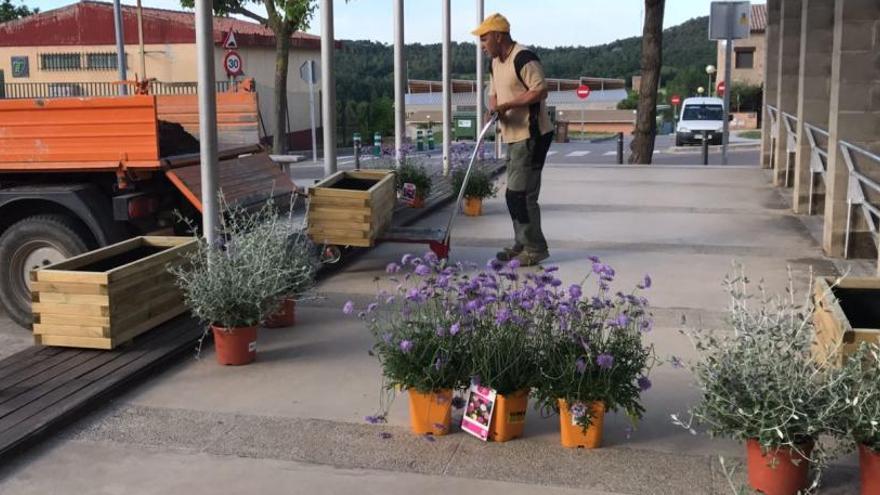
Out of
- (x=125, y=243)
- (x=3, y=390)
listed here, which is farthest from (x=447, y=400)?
(x=125, y=243)

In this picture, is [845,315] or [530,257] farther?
[530,257]

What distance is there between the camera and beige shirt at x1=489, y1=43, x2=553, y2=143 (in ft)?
27.3

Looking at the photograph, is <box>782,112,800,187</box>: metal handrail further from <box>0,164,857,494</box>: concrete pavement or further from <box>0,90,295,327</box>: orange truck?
<box>0,90,295,327</box>: orange truck

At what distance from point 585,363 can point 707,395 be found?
0.55 m

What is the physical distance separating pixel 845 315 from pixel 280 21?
2324 centimetres

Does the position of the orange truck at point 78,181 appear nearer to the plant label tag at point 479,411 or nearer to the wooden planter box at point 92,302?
the wooden planter box at point 92,302

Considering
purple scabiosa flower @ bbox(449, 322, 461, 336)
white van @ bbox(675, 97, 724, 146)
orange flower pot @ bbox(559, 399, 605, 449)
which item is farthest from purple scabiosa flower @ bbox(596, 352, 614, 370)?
white van @ bbox(675, 97, 724, 146)

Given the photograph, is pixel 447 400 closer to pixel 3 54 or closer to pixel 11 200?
pixel 11 200

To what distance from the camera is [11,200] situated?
24.2 ft

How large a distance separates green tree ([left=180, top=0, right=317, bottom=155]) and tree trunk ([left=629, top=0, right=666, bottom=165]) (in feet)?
27.2

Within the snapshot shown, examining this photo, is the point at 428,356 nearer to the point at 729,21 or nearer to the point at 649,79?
the point at 729,21

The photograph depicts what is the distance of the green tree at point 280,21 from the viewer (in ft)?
82.5

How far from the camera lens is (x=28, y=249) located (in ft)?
24.3

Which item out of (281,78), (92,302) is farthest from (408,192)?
(281,78)
